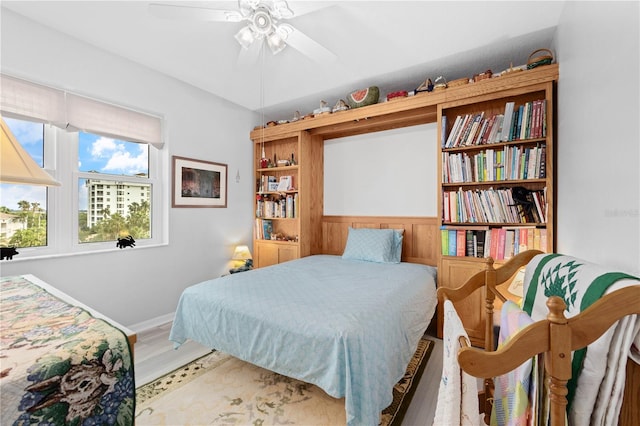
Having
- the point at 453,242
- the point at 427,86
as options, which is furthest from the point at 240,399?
the point at 427,86

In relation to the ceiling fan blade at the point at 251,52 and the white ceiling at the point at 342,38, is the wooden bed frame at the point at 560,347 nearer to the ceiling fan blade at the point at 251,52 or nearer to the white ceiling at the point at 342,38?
the white ceiling at the point at 342,38

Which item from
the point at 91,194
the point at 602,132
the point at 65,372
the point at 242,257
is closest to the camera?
the point at 65,372

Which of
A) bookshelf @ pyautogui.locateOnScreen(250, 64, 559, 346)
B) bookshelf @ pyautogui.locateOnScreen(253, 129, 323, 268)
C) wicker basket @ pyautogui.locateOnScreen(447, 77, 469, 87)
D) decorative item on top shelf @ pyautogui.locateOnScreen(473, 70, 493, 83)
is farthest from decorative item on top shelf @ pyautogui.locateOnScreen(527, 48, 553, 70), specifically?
bookshelf @ pyautogui.locateOnScreen(253, 129, 323, 268)

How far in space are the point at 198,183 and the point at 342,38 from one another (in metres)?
2.21

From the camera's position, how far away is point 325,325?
59.9 inches

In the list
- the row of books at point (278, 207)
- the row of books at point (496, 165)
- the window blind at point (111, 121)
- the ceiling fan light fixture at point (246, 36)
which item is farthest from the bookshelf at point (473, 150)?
the window blind at point (111, 121)

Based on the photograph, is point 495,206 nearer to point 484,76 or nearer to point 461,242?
point 461,242

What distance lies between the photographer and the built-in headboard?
305cm

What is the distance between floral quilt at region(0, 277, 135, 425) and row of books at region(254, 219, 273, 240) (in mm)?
2902

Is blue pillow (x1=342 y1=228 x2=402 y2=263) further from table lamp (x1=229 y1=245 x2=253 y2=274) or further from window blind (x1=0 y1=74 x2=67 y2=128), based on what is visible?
window blind (x1=0 y1=74 x2=67 y2=128)

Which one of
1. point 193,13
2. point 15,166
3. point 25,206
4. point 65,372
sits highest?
point 193,13

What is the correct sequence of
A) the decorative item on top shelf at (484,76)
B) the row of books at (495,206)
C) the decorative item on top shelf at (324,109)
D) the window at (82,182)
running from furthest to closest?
1. the decorative item on top shelf at (324,109)
2. the decorative item on top shelf at (484,76)
3. the row of books at (495,206)
4. the window at (82,182)

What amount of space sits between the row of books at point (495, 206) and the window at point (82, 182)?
9.89 ft

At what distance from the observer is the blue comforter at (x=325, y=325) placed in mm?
1417
